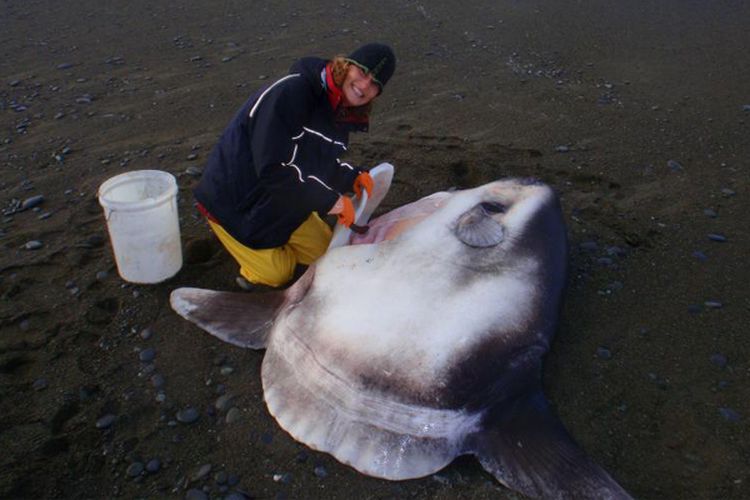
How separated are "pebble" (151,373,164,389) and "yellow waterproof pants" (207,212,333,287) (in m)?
0.85

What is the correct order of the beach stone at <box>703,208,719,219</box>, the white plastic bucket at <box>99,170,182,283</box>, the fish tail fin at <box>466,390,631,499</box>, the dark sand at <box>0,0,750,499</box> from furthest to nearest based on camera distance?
1. the beach stone at <box>703,208,719,219</box>
2. the white plastic bucket at <box>99,170,182,283</box>
3. the dark sand at <box>0,0,750,499</box>
4. the fish tail fin at <box>466,390,631,499</box>

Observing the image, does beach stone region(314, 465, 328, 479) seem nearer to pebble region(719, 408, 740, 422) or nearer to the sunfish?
the sunfish

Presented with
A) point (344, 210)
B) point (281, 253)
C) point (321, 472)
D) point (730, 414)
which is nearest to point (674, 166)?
point (730, 414)

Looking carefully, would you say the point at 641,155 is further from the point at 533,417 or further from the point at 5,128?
the point at 5,128

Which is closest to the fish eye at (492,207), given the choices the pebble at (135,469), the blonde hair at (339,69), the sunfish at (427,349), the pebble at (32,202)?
the sunfish at (427,349)

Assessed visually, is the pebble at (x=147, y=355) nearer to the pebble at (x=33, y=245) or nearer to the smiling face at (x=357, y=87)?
the pebble at (x=33, y=245)

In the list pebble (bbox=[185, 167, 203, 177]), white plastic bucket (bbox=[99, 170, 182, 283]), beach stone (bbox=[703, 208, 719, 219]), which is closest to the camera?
white plastic bucket (bbox=[99, 170, 182, 283])

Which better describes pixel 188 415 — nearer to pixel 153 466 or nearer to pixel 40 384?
pixel 153 466

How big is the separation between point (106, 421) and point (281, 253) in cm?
136

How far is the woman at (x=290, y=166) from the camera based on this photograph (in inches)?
129

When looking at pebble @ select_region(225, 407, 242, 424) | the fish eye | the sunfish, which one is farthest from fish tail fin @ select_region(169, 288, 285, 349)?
the fish eye

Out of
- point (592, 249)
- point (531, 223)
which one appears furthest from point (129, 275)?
point (592, 249)

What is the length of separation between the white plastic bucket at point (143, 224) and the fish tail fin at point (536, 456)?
2.03 meters

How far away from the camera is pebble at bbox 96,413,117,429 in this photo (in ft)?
9.53
